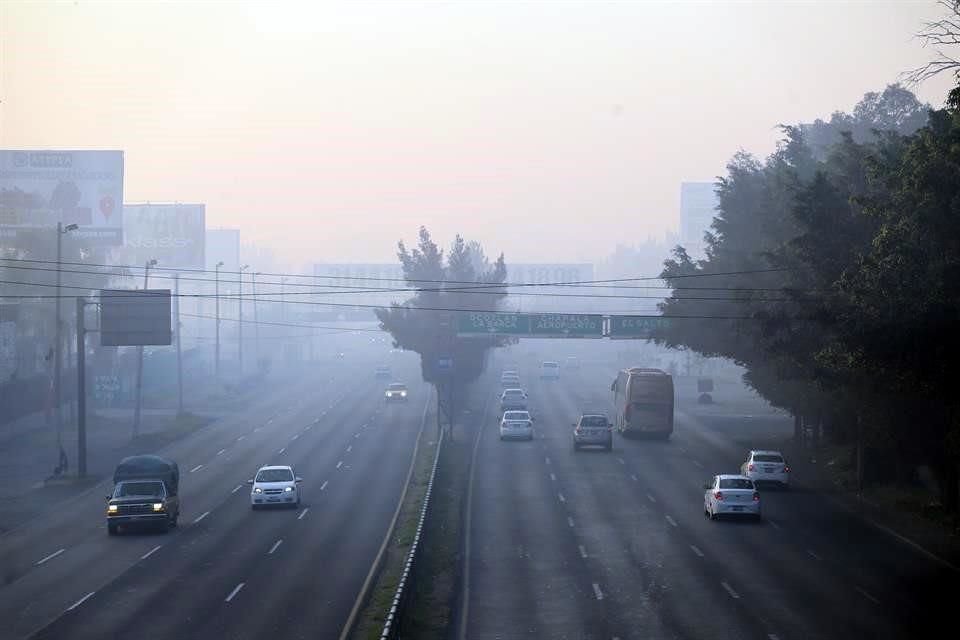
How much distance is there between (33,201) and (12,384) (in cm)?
3089

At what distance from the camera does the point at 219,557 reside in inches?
1382

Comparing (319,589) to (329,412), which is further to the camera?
(329,412)

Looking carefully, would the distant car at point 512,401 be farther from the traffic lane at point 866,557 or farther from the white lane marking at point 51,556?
the white lane marking at point 51,556

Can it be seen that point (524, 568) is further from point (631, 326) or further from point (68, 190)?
point (68, 190)

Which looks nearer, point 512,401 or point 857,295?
point 857,295

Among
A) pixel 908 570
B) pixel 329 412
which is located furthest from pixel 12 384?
pixel 908 570

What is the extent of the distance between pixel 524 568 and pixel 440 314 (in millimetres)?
61084

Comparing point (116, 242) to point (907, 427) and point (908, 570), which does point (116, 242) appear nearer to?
point (907, 427)

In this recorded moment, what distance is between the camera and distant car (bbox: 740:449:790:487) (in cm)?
5116

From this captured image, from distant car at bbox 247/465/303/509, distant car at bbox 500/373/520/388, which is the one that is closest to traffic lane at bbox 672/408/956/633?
distant car at bbox 247/465/303/509

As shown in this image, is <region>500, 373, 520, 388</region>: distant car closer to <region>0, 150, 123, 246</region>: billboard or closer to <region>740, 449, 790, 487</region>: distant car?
<region>0, 150, 123, 246</region>: billboard

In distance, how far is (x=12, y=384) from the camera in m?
82.9

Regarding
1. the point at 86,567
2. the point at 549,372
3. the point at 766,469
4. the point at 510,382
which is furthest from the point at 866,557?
the point at 549,372

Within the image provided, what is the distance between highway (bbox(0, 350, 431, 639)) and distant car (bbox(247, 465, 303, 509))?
0.56 metres
